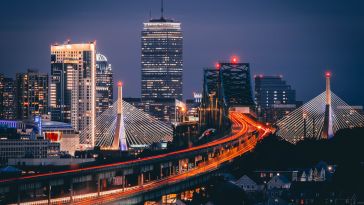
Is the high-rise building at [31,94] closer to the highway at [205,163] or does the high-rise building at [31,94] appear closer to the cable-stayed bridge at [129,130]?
the cable-stayed bridge at [129,130]

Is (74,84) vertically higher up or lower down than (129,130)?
higher up

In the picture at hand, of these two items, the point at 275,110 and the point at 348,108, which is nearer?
the point at 348,108

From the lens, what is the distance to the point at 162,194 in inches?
3273

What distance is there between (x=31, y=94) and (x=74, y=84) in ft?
31.8

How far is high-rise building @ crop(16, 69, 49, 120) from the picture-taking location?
571 ft

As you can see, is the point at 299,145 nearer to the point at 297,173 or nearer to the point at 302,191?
the point at 297,173

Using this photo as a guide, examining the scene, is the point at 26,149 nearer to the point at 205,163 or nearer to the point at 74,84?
the point at 205,163

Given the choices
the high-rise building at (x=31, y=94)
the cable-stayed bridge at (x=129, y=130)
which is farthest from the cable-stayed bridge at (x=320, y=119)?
the high-rise building at (x=31, y=94)

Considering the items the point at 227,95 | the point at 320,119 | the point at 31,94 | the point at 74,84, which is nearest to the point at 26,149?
the point at 227,95

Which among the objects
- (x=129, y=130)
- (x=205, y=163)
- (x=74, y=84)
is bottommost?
(x=205, y=163)

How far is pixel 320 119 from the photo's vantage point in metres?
155

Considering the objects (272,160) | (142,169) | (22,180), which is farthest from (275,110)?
(22,180)

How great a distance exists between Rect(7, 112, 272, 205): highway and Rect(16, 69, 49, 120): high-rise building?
36.1m

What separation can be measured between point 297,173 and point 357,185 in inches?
434
